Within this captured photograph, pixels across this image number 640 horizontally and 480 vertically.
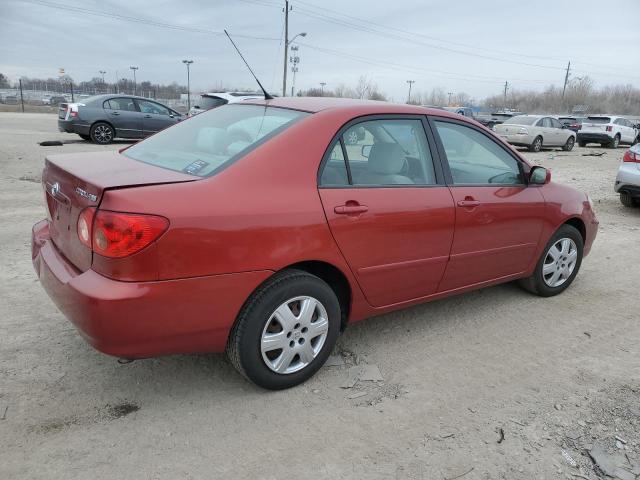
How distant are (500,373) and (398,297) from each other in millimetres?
775

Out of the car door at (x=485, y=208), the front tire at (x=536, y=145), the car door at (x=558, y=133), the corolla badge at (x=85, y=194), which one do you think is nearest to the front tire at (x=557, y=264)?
the car door at (x=485, y=208)

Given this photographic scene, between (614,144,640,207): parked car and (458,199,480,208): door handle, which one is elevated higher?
(458,199,480,208): door handle

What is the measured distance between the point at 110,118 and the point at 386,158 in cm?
1334

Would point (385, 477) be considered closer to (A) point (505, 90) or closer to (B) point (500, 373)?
(B) point (500, 373)

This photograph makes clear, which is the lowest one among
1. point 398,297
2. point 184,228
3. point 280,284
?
point 398,297

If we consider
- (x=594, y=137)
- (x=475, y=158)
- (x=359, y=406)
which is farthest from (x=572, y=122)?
(x=359, y=406)

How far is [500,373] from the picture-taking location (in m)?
3.26

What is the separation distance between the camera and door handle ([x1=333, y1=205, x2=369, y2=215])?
291cm

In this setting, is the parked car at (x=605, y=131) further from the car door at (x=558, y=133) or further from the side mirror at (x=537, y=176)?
the side mirror at (x=537, y=176)

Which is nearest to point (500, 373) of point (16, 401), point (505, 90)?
point (16, 401)

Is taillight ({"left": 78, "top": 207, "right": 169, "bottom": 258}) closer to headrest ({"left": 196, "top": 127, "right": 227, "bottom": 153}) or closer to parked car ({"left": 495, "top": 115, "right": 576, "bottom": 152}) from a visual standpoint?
headrest ({"left": 196, "top": 127, "right": 227, "bottom": 153})

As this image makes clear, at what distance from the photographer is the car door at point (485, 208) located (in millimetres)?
3594

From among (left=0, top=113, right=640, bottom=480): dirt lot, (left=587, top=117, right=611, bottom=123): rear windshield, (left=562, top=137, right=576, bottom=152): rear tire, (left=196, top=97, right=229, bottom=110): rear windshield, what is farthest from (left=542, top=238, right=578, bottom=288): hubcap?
(left=587, top=117, right=611, bottom=123): rear windshield

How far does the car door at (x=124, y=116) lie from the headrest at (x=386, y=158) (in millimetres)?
13281
